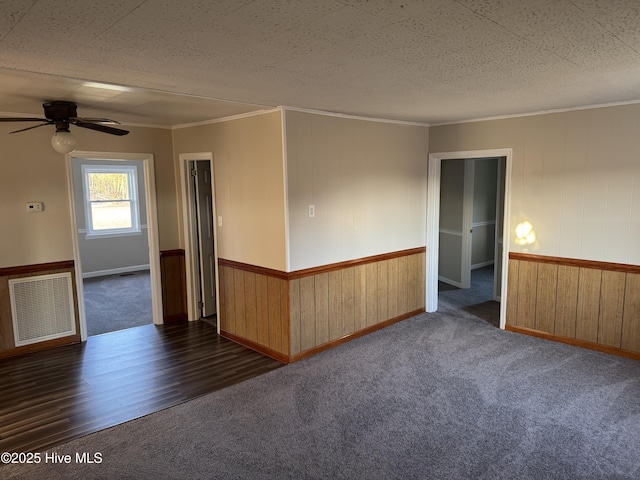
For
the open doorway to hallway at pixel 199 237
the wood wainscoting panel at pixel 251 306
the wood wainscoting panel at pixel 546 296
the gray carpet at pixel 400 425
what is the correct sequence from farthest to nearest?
the open doorway to hallway at pixel 199 237 < the wood wainscoting panel at pixel 546 296 < the wood wainscoting panel at pixel 251 306 < the gray carpet at pixel 400 425

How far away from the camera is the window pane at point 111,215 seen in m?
7.82

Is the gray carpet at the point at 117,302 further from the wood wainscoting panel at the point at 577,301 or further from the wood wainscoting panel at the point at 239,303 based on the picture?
the wood wainscoting panel at the point at 577,301

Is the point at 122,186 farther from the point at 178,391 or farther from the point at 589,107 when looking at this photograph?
the point at 589,107

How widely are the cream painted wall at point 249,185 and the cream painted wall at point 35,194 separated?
1.18m

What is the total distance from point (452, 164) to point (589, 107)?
8.61 ft

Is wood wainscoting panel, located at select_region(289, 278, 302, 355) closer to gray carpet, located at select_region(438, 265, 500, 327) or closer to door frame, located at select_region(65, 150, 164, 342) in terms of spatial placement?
door frame, located at select_region(65, 150, 164, 342)

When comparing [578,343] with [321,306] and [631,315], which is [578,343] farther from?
[321,306]

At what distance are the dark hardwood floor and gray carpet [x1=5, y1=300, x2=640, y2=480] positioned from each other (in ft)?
0.66

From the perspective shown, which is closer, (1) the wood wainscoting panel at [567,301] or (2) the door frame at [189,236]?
(1) the wood wainscoting panel at [567,301]

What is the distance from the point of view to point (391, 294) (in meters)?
5.03

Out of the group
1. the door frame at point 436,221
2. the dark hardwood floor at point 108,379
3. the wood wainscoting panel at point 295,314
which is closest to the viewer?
the dark hardwood floor at point 108,379

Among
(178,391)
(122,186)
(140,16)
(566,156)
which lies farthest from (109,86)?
(122,186)

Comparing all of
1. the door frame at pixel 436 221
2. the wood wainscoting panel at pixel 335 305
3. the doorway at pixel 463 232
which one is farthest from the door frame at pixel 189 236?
the doorway at pixel 463 232

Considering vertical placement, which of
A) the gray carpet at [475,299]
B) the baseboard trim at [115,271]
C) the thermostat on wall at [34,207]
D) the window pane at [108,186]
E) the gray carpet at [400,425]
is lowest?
the gray carpet at [400,425]
